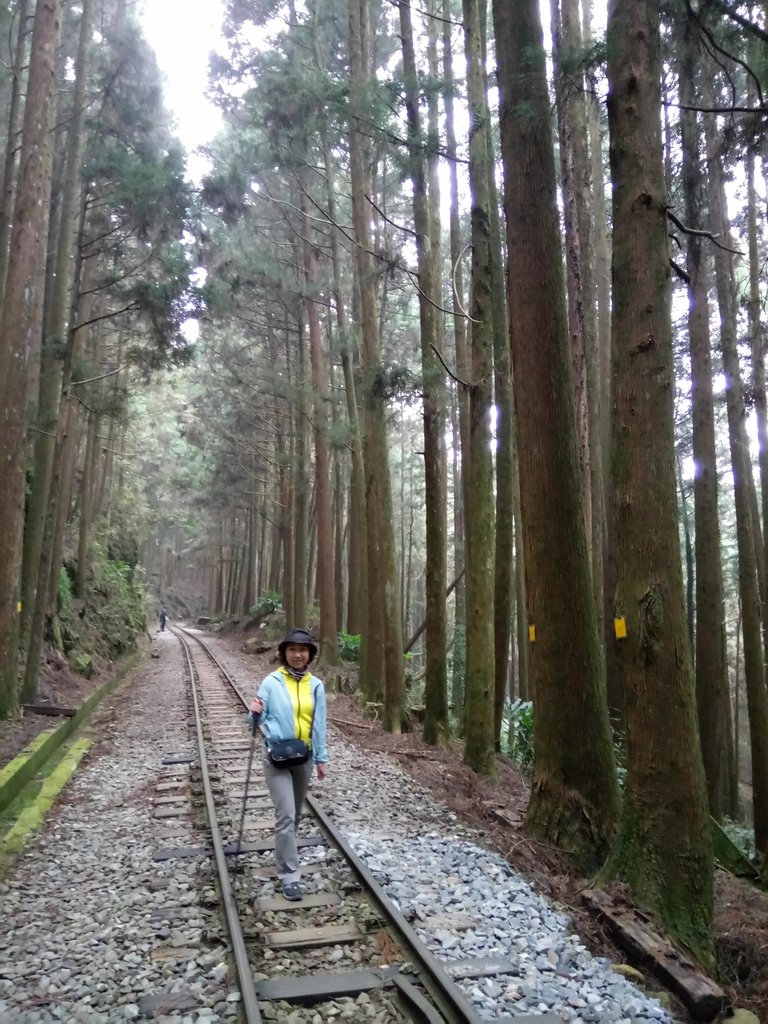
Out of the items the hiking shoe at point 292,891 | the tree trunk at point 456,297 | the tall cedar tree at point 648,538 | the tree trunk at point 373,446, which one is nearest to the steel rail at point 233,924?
the hiking shoe at point 292,891

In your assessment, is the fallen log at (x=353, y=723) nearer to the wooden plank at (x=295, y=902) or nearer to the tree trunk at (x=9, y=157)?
the wooden plank at (x=295, y=902)

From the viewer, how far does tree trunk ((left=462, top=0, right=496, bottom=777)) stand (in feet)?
31.4

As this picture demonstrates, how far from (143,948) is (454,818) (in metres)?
3.70

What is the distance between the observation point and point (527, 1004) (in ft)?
13.3

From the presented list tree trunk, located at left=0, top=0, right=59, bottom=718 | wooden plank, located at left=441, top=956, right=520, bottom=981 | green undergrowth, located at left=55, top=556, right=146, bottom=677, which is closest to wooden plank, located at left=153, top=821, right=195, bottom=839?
wooden plank, located at left=441, top=956, right=520, bottom=981

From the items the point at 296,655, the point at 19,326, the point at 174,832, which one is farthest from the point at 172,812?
the point at 19,326

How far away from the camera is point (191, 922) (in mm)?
5102

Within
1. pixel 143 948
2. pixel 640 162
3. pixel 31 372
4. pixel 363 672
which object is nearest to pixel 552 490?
pixel 640 162

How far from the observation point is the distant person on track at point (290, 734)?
5602mm

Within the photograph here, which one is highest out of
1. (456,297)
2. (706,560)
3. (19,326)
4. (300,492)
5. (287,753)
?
(456,297)

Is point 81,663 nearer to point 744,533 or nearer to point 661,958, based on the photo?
point 744,533

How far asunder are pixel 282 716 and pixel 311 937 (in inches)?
56.4

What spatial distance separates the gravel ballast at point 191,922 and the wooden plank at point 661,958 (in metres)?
0.24

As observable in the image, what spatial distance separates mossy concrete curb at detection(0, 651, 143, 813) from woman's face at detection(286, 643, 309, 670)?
4045 mm
